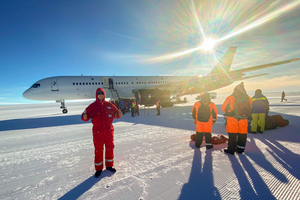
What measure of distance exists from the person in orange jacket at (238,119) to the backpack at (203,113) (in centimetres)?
48

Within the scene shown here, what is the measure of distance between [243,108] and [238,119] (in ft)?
1.03

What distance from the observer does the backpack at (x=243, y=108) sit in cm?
335

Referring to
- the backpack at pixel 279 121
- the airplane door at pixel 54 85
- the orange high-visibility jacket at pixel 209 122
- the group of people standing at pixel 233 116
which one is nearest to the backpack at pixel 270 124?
the backpack at pixel 279 121

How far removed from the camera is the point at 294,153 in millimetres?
3369

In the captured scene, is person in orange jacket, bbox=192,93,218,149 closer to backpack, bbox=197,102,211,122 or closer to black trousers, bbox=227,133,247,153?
backpack, bbox=197,102,211,122

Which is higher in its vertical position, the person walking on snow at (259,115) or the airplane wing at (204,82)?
the airplane wing at (204,82)

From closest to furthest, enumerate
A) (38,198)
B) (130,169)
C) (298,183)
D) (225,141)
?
(38,198)
(298,183)
(130,169)
(225,141)

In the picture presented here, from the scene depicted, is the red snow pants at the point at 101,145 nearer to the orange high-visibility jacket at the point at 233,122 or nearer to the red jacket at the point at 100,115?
the red jacket at the point at 100,115

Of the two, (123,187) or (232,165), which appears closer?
(123,187)

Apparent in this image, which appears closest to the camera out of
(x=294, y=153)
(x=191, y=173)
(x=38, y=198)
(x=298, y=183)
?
(x=38, y=198)

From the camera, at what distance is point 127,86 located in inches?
688

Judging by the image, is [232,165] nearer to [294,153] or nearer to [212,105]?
[212,105]

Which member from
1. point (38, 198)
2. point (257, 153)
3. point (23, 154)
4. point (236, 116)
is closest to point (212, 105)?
point (236, 116)

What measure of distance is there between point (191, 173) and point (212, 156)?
3.60 feet
